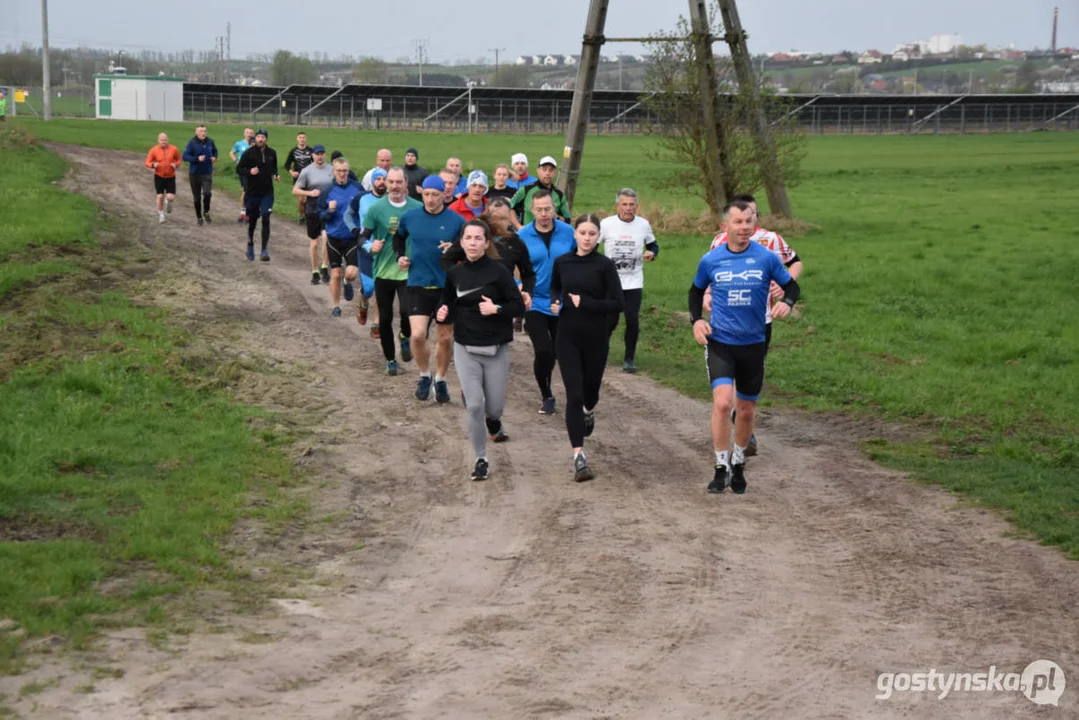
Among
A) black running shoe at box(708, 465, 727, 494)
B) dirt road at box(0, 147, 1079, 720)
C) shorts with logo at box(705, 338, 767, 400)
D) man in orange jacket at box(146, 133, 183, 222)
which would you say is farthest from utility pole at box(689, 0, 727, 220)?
black running shoe at box(708, 465, 727, 494)

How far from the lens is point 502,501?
924 cm

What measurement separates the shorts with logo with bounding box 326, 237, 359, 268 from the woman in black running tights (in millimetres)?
6503

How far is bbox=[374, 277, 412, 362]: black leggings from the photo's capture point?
42.5 feet

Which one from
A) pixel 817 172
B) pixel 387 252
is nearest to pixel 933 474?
pixel 387 252

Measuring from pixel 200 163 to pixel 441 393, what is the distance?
594 inches

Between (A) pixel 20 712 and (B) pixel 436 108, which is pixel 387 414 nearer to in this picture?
(A) pixel 20 712

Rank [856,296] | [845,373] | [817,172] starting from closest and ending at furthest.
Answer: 1. [845,373]
2. [856,296]
3. [817,172]

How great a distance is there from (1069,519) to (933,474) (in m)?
1.52

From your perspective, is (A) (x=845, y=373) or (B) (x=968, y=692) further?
(A) (x=845, y=373)

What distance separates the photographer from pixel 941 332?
55.0 feet

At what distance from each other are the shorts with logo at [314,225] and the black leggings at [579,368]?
9276 millimetres

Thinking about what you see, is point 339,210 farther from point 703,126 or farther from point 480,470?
point 703,126

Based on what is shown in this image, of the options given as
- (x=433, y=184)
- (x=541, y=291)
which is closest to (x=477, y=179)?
(x=433, y=184)

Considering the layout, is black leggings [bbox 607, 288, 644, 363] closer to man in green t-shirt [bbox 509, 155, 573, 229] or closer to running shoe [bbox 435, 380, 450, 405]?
man in green t-shirt [bbox 509, 155, 573, 229]
